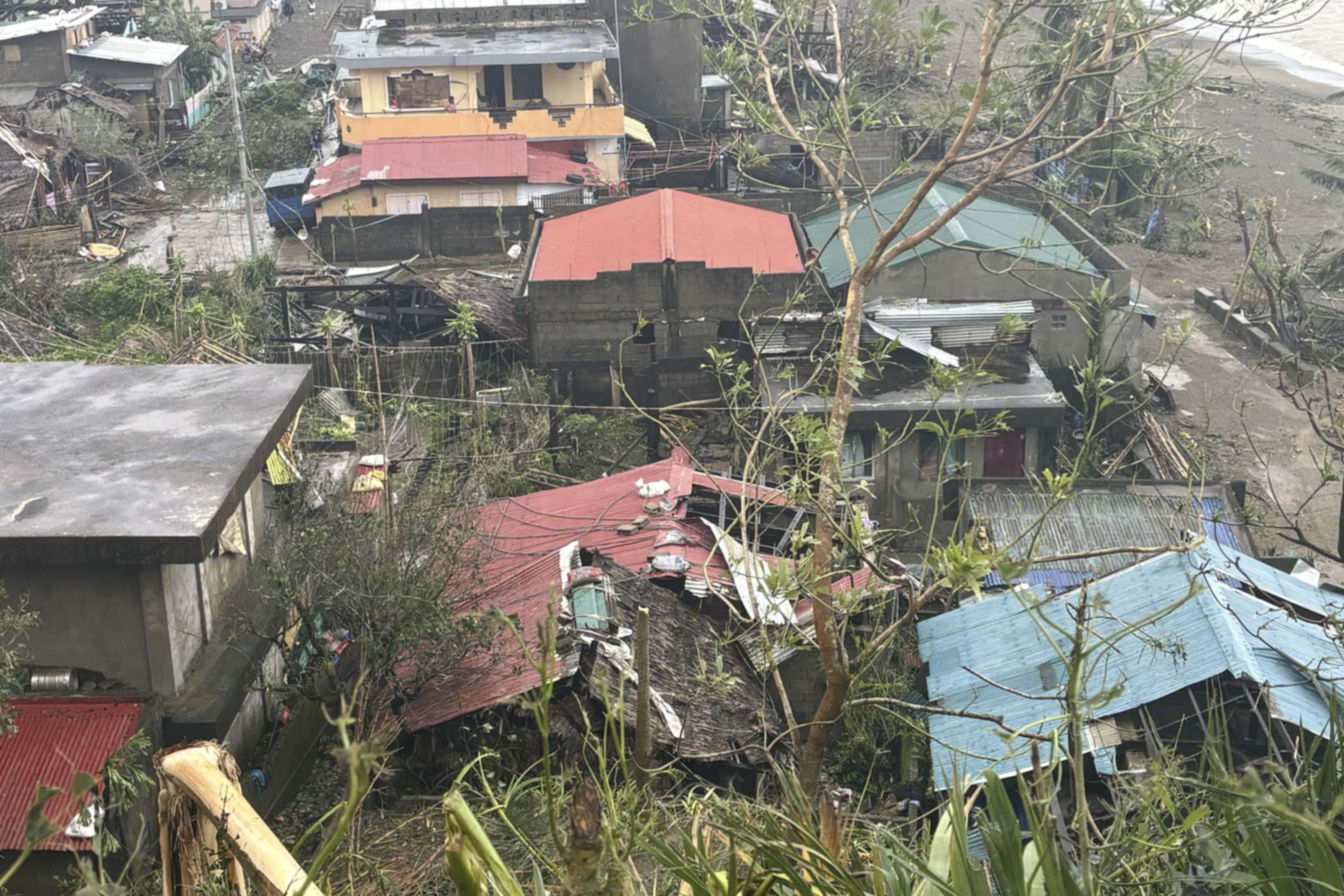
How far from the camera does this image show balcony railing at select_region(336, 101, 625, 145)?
32.6 meters

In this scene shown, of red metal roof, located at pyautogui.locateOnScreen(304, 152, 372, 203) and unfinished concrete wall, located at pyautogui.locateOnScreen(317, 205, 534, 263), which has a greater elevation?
red metal roof, located at pyautogui.locateOnScreen(304, 152, 372, 203)

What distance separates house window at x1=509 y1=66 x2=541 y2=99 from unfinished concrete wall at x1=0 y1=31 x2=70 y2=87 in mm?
14802

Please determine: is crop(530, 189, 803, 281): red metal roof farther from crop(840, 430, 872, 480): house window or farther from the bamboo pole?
the bamboo pole

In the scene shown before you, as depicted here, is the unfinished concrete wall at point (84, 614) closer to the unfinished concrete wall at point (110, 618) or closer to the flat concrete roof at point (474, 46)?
the unfinished concrete wall at point (110, 618)

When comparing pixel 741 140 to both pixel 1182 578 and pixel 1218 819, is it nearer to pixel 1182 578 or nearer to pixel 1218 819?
pixel 1182 578

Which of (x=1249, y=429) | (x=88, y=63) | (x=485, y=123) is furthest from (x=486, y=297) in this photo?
(x=88, y=63)

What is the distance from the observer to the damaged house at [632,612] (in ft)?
33.7

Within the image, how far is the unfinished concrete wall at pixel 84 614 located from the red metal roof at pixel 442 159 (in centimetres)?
2215

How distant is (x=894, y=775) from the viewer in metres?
11.8

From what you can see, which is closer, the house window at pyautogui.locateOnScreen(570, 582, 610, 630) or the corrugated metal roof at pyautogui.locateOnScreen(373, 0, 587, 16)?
the house window at pyautogui.locateOnScreen(570, 582, 610, 630)

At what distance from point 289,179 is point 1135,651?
27683 mm

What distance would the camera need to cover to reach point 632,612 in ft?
37.6

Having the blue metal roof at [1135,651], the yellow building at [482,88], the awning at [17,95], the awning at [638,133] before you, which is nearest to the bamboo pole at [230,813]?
the blue metal roof at [1135,651]

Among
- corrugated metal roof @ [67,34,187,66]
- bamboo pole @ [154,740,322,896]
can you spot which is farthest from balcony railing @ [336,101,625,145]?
bamboo pole @ [154,740,322,896]
